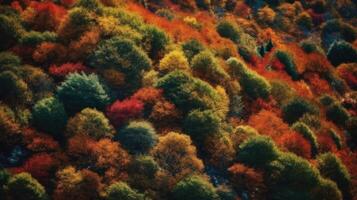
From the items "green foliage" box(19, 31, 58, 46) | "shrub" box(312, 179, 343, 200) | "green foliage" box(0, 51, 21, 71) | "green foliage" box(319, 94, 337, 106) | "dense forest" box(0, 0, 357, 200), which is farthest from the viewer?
"green foliage" box(319, 94, 337, 106)

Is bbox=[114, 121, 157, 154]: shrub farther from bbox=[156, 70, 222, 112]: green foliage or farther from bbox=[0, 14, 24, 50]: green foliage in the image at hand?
bbox=[0, 14, 24, 50]: green foliage

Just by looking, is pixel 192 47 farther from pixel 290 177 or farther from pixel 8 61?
pixel 8 61

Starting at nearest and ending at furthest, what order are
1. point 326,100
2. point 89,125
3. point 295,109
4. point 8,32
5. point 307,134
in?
point 89,125 → point 8,32 → point 307,134 → point 295,109 → point 326,100

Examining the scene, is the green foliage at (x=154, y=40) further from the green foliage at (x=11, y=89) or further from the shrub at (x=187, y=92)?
the green foliage at (x=11, y=89)

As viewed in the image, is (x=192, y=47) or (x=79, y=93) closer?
(x=79, y=93)

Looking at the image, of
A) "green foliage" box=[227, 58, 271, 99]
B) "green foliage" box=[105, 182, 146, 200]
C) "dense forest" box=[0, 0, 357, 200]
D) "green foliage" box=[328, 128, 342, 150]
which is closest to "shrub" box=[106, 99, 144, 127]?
"dense forest" box=[0, 0, 357, 200]

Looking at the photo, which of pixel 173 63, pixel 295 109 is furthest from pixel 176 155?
pixel 295 109

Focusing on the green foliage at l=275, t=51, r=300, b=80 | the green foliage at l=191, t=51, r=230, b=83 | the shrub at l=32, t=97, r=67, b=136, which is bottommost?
the shrub at l=32, t=97, r=67, b=136
